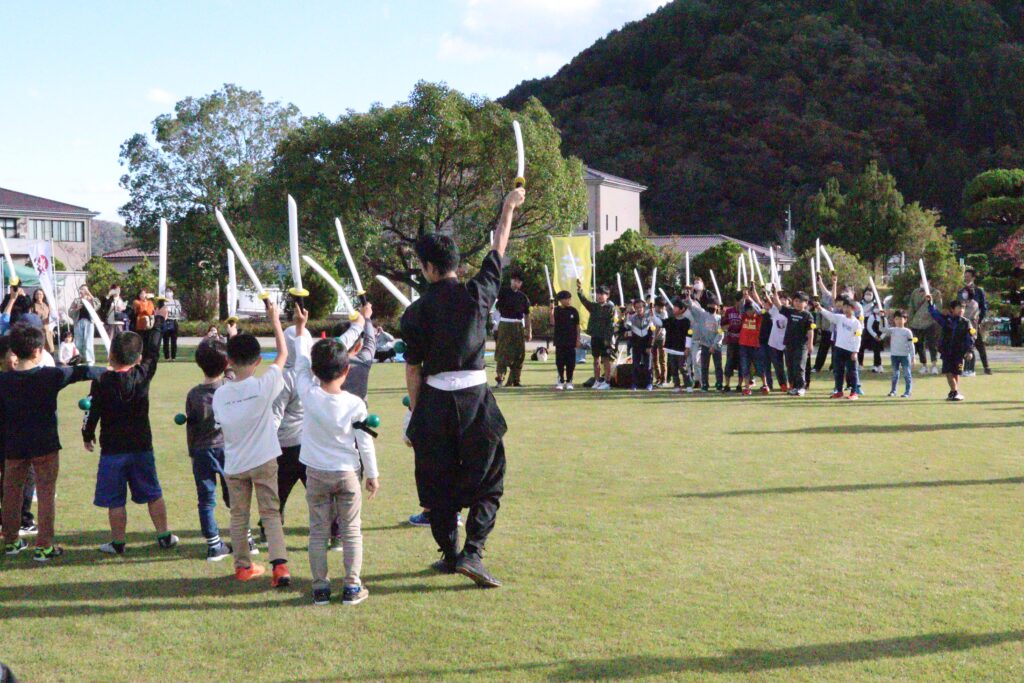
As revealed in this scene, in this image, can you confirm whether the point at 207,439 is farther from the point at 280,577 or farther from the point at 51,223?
the point at 51,223

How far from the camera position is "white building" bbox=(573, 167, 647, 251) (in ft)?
207

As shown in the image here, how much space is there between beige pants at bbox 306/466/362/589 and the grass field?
0.71 feet

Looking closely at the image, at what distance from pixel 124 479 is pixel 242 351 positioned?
50.7 inches

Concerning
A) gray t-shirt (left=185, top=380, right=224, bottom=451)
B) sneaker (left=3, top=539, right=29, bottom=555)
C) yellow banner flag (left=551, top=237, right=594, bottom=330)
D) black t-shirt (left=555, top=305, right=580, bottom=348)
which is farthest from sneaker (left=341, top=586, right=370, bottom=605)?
yellow banner flag (left=551, top=237, right=594, bottom=330)

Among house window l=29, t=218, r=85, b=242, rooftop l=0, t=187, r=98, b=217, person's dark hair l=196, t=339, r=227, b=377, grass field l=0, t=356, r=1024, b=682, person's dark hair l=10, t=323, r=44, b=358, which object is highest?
rooftop l=0, t=187, r=98, b=217

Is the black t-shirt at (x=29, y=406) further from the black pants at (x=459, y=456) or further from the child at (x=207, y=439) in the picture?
the black pants at (x=459, y=456)

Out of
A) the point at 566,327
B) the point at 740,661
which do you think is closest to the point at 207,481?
the point at 740,661

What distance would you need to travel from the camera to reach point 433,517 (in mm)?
5691

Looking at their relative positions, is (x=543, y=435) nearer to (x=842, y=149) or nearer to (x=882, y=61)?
(x=842, y=149)

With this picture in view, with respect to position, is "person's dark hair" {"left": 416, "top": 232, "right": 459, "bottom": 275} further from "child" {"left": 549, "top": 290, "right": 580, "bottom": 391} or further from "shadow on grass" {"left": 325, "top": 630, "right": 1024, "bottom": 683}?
"child" {"left": 549, "top": 290, "right": 580, "bottom": 391}

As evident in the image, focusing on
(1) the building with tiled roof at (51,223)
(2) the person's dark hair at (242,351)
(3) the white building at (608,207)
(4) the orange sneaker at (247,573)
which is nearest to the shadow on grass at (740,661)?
(4) the orange sneaker at (247,573)

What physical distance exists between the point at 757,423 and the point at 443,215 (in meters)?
22.4

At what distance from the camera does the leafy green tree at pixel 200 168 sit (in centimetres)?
4656

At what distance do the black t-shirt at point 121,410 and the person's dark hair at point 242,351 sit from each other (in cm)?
67
